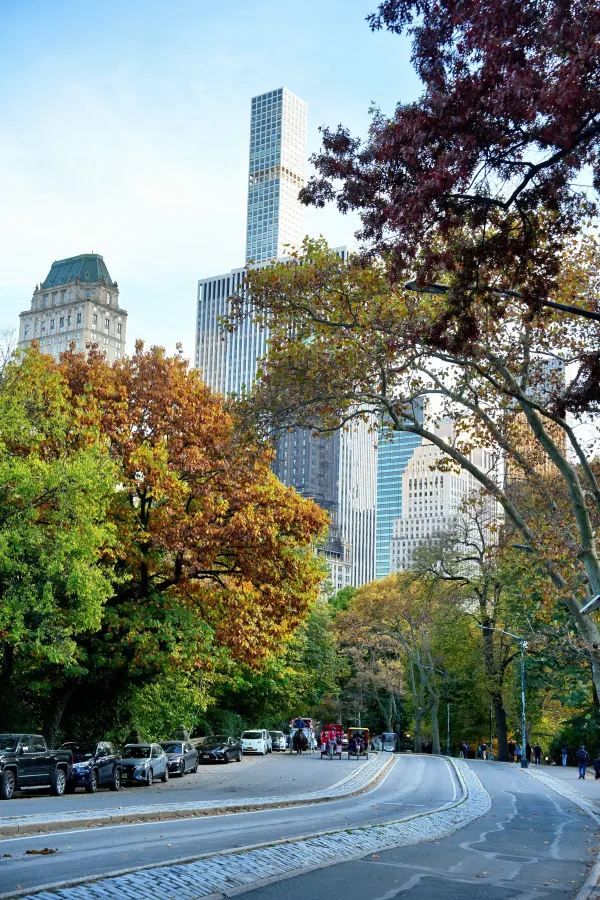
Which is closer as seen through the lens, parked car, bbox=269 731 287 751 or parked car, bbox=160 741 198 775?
parked car, bbox=160 741 198 775

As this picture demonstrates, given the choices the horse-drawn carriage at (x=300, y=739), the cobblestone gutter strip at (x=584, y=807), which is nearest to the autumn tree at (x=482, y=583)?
the cobblestone gutter strip at (x=584, y=807)

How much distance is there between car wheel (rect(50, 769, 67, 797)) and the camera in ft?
82.8

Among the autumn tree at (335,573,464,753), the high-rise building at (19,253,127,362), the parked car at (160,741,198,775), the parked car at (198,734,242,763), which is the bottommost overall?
the parked car at (198,734,242,763)

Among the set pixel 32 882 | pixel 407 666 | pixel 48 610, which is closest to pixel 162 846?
pixel 32 882

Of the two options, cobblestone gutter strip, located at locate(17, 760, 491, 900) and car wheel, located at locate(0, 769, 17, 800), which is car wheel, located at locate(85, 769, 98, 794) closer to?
car wheel, located at locate(0, 769, 17, 800)

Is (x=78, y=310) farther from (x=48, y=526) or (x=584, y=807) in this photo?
(x=584, y=807)

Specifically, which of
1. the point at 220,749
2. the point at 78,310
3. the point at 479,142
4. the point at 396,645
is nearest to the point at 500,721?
the point at 396,645

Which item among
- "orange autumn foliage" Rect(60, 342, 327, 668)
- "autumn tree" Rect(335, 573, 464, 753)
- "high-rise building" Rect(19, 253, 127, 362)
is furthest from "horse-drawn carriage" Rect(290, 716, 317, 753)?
"high-rise building" Rect(19, 253, 127, 362)

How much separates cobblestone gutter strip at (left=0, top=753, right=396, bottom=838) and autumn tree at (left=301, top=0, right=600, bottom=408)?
32.1ft

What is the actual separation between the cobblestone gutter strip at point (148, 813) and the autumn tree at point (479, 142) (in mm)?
9773

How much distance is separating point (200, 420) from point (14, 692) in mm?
11395

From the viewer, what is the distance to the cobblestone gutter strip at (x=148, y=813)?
15359 millimetres

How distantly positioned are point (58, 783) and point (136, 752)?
8.29 meters

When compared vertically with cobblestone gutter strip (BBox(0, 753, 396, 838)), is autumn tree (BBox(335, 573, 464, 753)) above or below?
above
